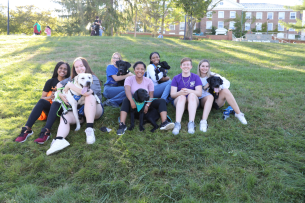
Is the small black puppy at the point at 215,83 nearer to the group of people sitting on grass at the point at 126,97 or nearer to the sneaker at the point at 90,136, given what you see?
the group of people sitting on grass at the point at 126,97

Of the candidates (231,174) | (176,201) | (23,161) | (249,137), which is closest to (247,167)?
(231,174)

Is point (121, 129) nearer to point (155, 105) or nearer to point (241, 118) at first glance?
point (155, 105)

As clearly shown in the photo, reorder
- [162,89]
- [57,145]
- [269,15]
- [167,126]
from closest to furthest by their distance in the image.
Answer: [57,145] < [167,126] < [162,89] < [269,15]

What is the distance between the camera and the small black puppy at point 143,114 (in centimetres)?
370

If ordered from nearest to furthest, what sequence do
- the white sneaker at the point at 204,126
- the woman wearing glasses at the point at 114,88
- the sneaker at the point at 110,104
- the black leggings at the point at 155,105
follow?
the white sneaker at the point at 204,126
the black leggings at the point at 155,105
the woman wearing glasses at the point at 114,88
the sneaker at the point at 110,104

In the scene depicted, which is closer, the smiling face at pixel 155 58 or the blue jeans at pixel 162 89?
the blue jeans at pixel 162 89

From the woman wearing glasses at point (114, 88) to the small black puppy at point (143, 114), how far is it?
0.67m

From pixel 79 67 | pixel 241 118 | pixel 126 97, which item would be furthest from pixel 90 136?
pixel 241 118

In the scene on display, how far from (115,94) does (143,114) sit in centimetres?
98

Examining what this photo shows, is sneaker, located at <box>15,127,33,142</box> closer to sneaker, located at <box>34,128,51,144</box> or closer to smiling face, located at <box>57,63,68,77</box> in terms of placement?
sneaker, located at <box>34,128,51,144</box>

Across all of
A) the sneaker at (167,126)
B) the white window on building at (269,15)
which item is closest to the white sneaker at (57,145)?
the sneaker at (167,126)

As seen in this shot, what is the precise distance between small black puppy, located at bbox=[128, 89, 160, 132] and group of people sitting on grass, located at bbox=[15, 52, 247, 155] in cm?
9

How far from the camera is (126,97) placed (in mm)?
3957

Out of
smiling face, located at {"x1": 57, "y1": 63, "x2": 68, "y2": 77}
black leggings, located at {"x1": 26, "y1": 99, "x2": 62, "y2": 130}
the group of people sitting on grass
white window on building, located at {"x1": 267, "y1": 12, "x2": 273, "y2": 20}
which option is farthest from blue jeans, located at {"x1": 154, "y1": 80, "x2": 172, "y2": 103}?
white window on building, located at {"x1": 267, "y1": 12, "x2": 273, "y2": 20}
